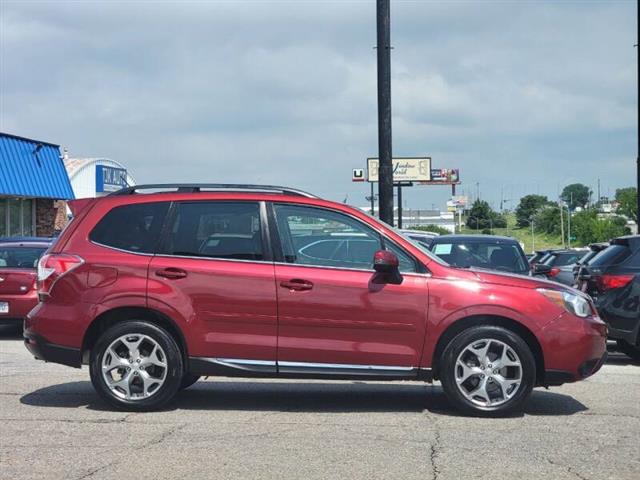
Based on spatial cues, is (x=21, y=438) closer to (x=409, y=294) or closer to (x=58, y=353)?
(x=58, y=353)

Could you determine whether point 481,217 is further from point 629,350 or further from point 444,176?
point 629,350

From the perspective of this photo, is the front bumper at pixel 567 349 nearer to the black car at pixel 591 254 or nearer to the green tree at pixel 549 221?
the black car at pixel 591 254

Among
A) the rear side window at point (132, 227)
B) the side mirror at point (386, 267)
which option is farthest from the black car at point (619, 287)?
the rear side window at point (132, 227)

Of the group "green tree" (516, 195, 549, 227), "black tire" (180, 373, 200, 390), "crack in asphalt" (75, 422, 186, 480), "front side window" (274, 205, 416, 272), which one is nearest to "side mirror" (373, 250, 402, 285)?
"front side window" (274, 205, 416, 272)

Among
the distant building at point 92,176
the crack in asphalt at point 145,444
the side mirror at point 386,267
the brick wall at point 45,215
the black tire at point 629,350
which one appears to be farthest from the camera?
the distant building at point 92,176

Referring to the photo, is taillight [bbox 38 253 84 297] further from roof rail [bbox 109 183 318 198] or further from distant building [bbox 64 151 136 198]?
distant building [bbox 64 151 136 198]

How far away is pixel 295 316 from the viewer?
6.82 meters

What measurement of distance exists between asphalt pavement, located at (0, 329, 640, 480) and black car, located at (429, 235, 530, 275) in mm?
3783

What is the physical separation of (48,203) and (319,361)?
81.3 feet

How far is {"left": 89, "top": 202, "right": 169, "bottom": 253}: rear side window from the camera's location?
281 inches

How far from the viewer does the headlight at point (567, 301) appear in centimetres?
692

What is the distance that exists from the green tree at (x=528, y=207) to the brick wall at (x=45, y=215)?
116 metres

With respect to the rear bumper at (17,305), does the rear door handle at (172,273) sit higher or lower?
higher

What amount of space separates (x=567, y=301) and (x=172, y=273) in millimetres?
3411
